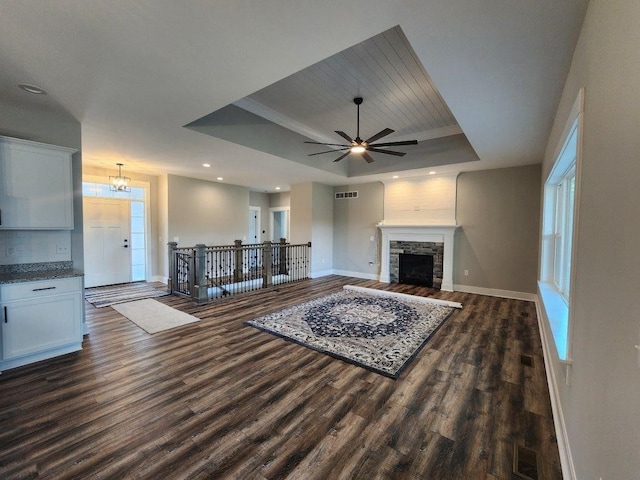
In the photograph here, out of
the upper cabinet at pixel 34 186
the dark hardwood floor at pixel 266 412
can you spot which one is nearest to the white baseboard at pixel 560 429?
the dark hardwood floor at pixel 266 412

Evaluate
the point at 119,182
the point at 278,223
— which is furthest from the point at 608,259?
the point at 278,223

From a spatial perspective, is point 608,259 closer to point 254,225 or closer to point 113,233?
point 113,233

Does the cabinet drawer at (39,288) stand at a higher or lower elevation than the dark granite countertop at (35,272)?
lower

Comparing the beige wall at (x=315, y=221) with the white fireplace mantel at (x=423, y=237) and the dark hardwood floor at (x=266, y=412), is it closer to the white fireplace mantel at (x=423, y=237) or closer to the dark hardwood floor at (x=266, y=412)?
the white fireplace mantel at (x=423, y=237)

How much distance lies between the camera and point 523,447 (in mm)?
1875

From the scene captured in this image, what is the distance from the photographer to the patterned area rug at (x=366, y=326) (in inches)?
123

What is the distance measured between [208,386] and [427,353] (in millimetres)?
2374

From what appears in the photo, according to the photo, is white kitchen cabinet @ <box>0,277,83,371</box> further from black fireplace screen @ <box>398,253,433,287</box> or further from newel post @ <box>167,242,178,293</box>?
black fireplace screen @ <box>398,253,433,287</box>

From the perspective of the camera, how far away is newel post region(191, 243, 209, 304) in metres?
5.15

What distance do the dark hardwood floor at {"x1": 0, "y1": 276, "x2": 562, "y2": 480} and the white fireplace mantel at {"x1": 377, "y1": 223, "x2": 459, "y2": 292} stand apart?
2.89m

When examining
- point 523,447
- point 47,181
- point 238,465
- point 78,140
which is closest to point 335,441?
point 238,465

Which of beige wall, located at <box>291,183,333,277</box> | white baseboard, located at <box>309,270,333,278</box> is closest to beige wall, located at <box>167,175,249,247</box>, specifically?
beige wall, located at <box>291,183,333,277</box>

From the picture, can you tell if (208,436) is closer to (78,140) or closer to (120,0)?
(120,0)

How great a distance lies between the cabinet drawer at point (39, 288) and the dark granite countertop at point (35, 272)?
1.8 inches
